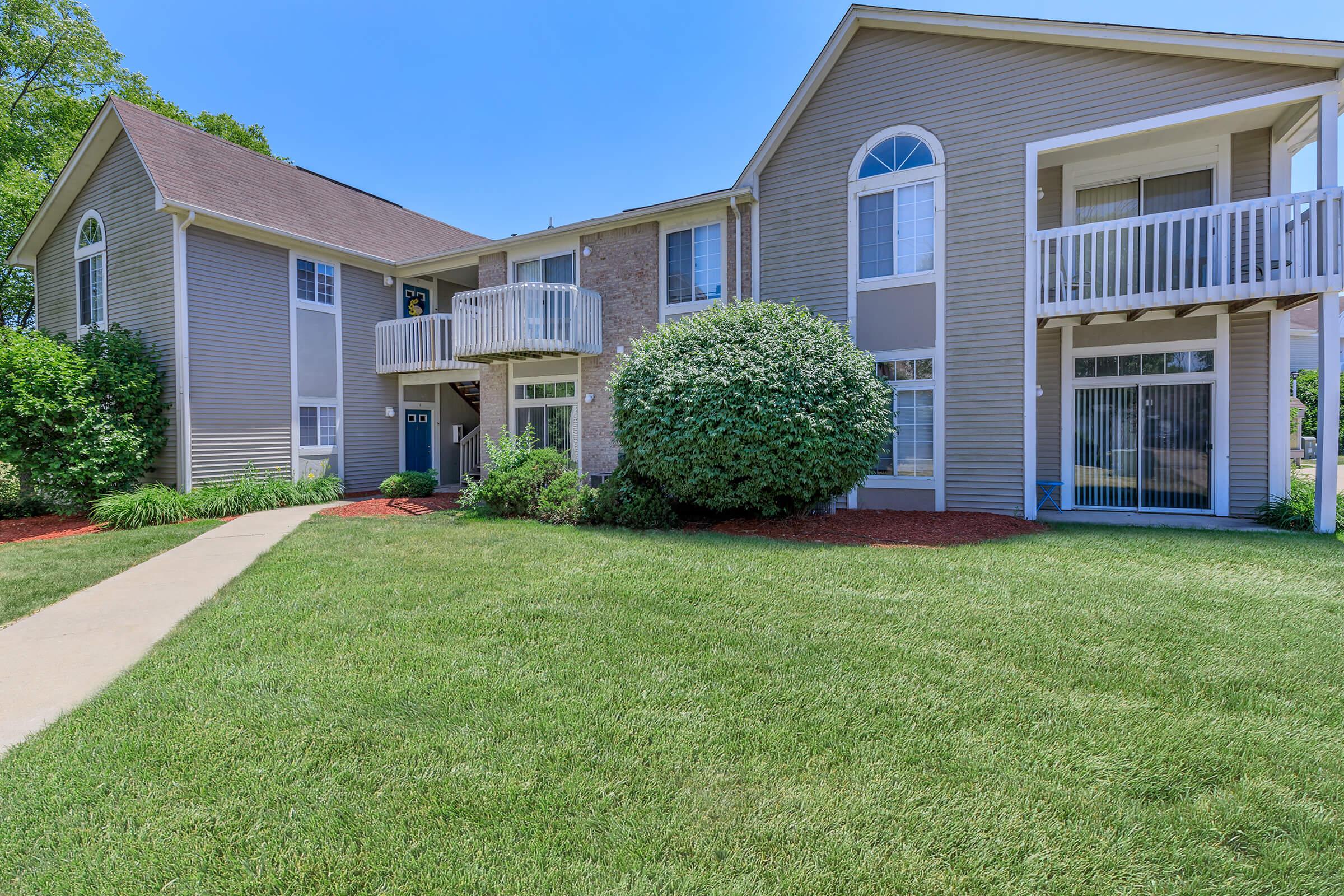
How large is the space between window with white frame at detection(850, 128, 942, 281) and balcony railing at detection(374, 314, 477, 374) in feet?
30.9

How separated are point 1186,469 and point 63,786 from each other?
528 inches

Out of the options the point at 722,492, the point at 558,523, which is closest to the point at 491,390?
the point at 558,523

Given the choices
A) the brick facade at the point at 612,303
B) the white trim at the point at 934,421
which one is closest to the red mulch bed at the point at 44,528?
the brick facade at the point at 612,303

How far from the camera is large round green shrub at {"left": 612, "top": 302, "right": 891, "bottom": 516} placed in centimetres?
812

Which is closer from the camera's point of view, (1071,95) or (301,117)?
(1071,95)

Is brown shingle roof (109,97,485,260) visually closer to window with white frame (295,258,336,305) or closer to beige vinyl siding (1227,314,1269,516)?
window with white frame (295,258,336,305)

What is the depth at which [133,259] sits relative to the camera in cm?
1280

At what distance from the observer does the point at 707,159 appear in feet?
63.7

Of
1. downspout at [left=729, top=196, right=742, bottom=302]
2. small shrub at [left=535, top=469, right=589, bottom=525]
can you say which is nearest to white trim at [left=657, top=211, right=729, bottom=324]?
downspout at [left=729, top=196, right=742, bottom=302]

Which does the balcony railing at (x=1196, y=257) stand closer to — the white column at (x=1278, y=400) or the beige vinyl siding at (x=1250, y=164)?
the beige vinyl siding at (x=1250, y=164)

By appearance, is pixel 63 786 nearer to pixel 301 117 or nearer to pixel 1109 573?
pixel 1109 573

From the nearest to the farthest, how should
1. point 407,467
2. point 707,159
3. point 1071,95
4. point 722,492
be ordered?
1. point 722,492
2. point 1071,95
3. point 407,467
4. point 707,159

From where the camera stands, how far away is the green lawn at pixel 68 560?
5.72 metres

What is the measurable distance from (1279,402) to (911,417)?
5239 mm
